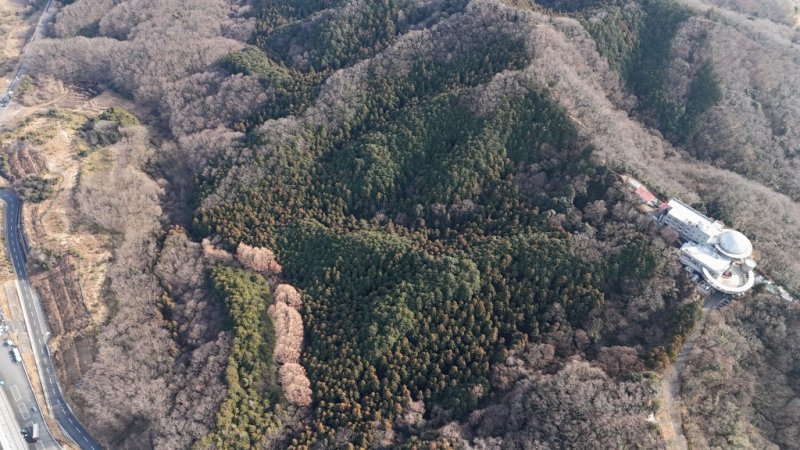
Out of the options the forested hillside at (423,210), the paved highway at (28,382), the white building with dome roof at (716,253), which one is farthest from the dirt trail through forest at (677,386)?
the paved highway at (28,382)

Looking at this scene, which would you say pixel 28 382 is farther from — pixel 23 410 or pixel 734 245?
pixel 734 245

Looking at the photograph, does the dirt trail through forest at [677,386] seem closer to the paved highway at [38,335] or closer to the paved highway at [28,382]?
the paved highway at [38,335]

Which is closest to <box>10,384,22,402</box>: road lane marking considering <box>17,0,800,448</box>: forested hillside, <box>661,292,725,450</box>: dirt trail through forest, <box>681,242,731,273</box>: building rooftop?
<box>17,0,800,448</box>: forested hillside

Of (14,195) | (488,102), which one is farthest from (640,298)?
(14,195)

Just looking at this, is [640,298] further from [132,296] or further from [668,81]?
[132,296]

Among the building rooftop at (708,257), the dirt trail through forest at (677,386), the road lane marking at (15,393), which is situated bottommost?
the road lane marking at (15,393)

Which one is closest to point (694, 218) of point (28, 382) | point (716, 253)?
point (716, 253)
